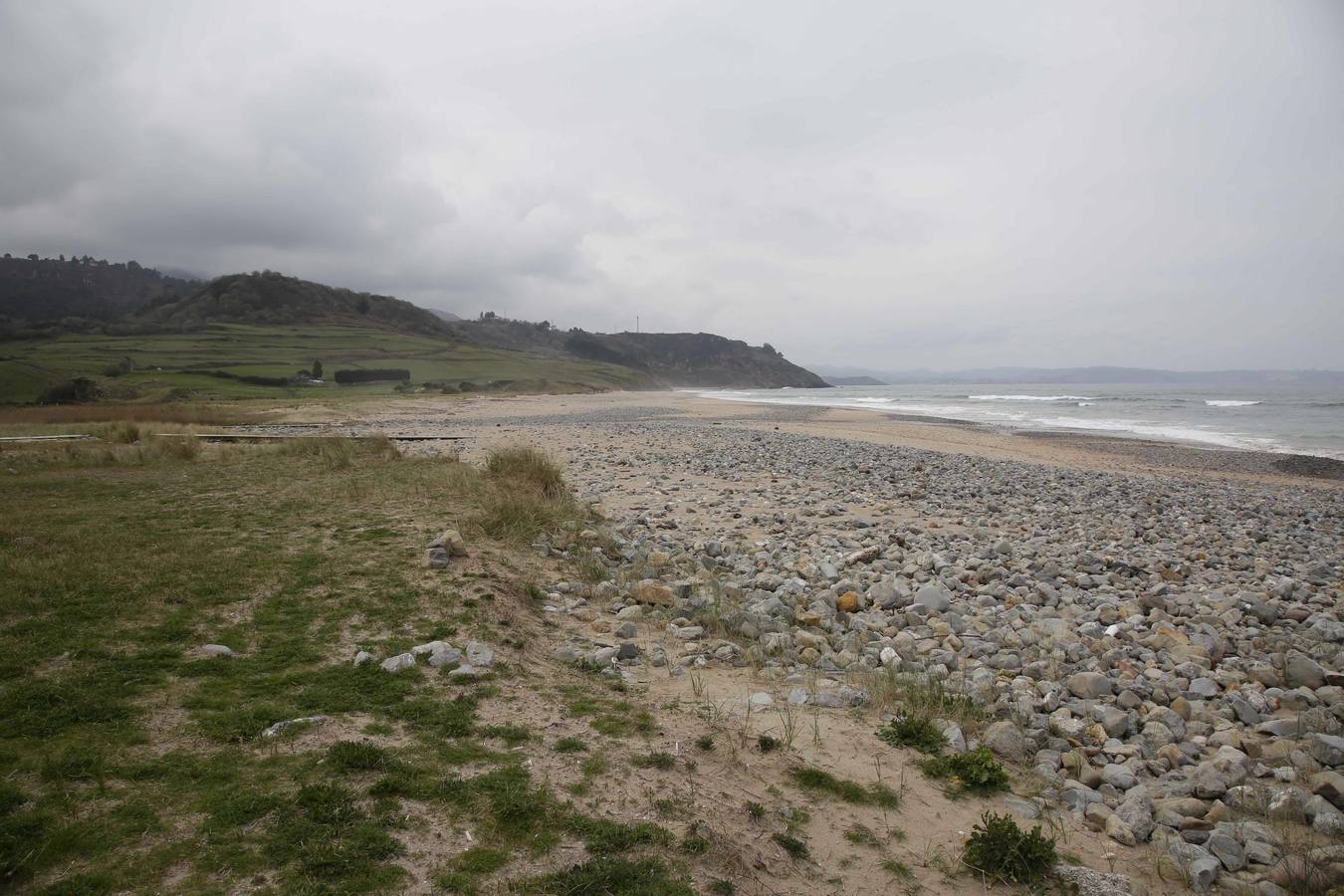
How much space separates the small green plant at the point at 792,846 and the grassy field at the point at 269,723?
0.74m

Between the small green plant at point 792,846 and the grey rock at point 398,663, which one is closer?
the small green plant at point 792,846

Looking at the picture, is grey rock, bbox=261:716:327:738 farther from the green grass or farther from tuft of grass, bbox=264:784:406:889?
tuft of grass, bbox=264:784:406:889

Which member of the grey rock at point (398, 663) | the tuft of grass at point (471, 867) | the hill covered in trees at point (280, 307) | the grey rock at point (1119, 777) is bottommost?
the grey rock at point (1119, 777)

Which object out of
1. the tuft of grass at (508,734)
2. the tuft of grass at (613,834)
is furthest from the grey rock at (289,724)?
the tuft of grass at (613,834)

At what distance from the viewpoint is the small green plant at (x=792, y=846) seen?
3758 mm

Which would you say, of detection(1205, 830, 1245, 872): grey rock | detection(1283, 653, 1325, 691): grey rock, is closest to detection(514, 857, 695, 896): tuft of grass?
detection(1205, 830, 1245, 872): grey rock

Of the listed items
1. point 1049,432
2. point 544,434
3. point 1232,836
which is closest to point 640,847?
point 1232,836

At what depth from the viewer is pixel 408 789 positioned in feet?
12.8

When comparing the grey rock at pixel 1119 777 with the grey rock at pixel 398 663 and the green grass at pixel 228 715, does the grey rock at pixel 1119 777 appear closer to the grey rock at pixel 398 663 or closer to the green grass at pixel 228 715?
the green grass at pixel 228 715

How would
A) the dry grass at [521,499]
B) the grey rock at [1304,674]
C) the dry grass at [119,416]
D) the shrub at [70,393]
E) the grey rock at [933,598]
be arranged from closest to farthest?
1. the grey rock at [1304,674]
2. the grey rock at [933,598]
3. the dry grass at [521,499]
4. the dry grass at [119,416]
5. the shrub at [70,393]

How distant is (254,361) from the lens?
95.5m

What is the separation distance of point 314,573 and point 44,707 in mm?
3408

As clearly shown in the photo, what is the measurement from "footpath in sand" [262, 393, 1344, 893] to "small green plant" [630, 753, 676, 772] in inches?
9.5

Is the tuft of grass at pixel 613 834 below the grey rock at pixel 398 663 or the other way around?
below
